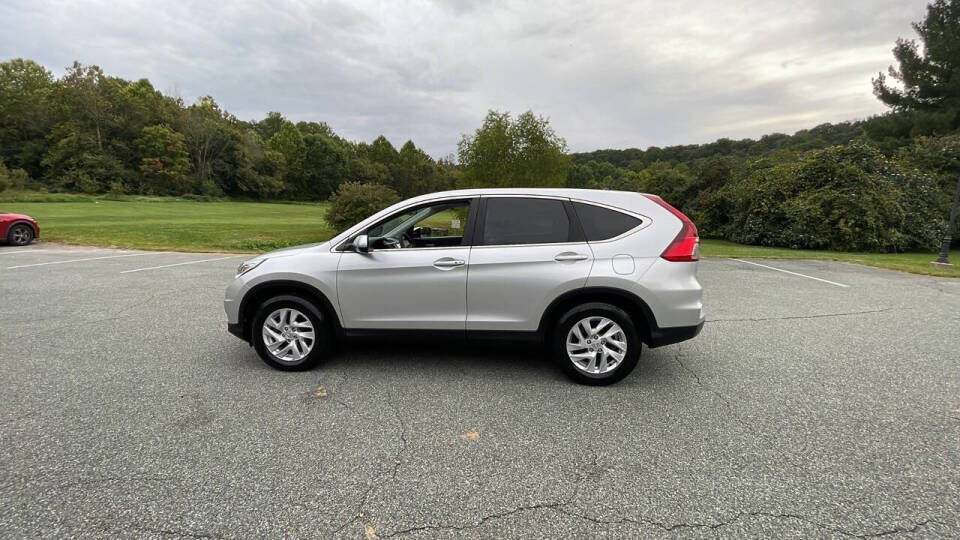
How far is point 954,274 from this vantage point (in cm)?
1080

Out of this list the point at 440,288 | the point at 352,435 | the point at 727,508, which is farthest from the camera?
the point at 440,288

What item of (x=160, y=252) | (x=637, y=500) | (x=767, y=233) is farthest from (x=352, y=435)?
(x=767, y=233)

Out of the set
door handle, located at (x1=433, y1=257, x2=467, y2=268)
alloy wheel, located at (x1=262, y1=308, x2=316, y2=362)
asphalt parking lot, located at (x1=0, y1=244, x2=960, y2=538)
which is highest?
door handle, located at (x1=433, y1=257, x2=467, y2=268)

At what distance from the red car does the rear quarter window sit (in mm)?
17060

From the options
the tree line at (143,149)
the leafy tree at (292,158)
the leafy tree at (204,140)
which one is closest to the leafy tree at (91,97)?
the tree line at (143,149)

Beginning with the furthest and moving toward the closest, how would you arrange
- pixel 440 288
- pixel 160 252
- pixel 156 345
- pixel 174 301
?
pixel 160 252 < pixel 174 301 < pixel 156 345 < pixel 440 288

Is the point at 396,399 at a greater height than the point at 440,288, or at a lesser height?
lesser

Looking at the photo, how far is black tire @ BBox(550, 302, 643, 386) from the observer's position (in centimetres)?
359

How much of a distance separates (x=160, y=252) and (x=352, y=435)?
43.2 ft

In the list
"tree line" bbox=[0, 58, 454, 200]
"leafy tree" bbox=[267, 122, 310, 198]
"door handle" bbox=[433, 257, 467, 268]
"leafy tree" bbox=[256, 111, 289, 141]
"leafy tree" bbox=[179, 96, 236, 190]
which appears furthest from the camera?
"leafy tree" bbox=[256, 111, 289, 141]

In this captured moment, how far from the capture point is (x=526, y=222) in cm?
380

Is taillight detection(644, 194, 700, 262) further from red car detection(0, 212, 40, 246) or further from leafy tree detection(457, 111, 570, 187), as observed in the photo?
leafy tree detection(457, 111, 570, 187)

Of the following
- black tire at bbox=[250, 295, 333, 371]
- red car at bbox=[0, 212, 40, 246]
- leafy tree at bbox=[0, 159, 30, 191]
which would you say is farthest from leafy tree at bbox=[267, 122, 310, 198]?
black tire at bbox=[250, 295, 333, 371]

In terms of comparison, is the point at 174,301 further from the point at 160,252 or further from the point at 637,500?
the point at 160,252
